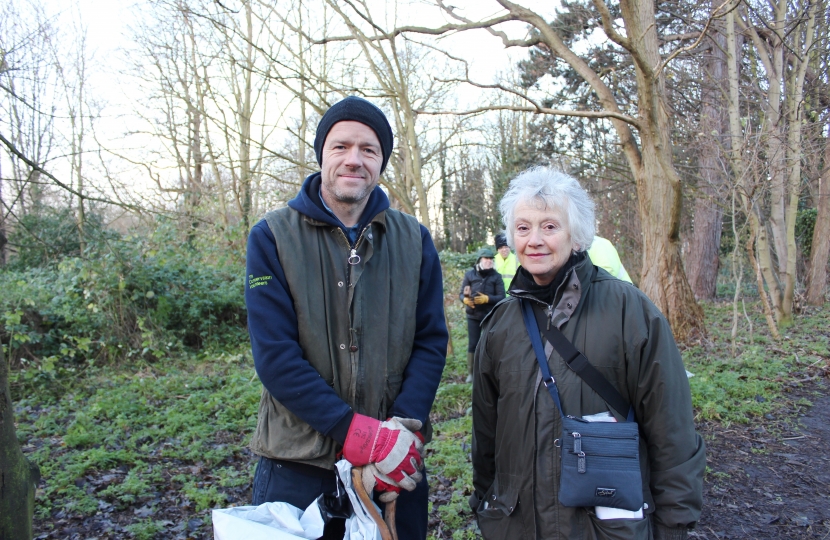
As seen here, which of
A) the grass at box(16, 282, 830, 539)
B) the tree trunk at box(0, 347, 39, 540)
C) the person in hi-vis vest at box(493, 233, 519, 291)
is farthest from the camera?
the person in hi-vis vest at box(493, 233, 519, 291)

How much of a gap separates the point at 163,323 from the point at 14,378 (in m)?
2.55

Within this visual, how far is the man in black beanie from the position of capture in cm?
179

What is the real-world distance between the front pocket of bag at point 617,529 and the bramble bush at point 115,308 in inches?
286

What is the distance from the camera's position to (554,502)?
174 cm

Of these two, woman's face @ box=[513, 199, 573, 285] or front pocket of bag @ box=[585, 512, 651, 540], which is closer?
front pocket of bag @ box=[585, 512, 651, 540]

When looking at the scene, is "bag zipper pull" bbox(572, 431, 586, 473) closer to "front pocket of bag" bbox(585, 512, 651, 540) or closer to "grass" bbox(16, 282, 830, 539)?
"front pocket of bag" bbox(585, 512, 651, 540)

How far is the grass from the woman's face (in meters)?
2.22

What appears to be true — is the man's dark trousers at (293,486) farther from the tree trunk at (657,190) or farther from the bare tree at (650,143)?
the tree trunk at (657,190)

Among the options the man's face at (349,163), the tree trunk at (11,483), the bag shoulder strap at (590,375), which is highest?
the man's face at (349,163)

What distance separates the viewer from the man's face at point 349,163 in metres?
1.95

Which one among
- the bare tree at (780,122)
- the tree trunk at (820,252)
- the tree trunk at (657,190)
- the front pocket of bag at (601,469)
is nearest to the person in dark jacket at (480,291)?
the tree trunk at (657,190)

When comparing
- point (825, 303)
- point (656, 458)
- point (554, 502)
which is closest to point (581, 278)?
point (656, 458)

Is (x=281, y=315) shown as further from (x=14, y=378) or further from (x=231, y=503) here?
(x=14, y=378)

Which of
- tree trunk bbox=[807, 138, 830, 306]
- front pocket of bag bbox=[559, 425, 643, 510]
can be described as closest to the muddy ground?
front pocket of bag bbox=[559, 425, 643, 510]
